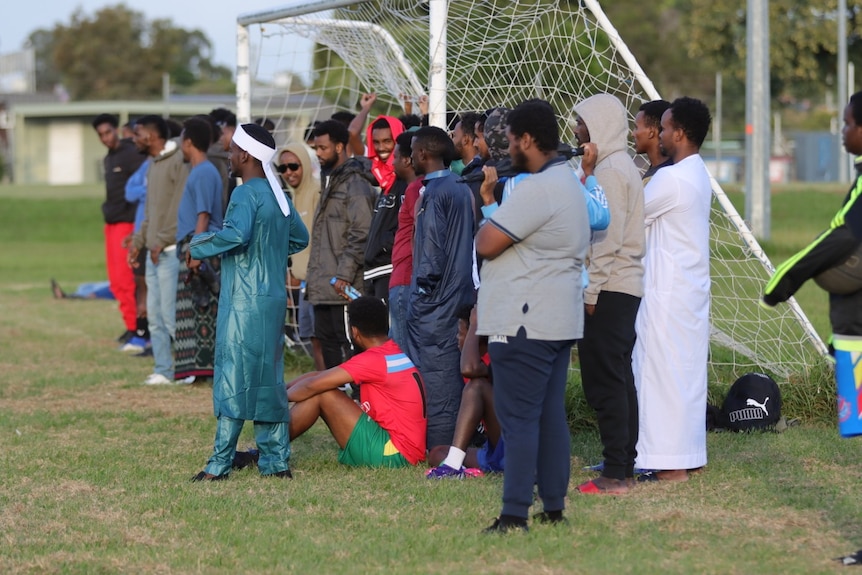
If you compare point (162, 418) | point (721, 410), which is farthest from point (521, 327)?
point (162, 418)

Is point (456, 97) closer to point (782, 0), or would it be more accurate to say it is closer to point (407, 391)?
point (407, 391)

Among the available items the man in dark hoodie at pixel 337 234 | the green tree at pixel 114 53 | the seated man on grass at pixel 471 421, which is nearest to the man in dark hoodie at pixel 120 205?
the man in dark hoodie at pixel 337 234

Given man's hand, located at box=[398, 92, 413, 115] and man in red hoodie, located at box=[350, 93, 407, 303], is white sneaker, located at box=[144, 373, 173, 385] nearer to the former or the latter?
man in red hoodie, located at box=[350, 93, 407, 303]

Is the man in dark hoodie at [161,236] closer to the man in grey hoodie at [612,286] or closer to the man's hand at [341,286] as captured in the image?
the man's hand at [341,286]

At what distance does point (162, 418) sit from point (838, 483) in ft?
15.7

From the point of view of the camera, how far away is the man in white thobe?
6582 mm

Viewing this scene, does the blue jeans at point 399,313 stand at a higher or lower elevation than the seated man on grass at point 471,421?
higher

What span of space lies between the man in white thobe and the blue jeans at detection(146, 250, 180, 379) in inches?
199

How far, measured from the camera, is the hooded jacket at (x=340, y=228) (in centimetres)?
854

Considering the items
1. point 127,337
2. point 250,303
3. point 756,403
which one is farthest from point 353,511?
point 127,337

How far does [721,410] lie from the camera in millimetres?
8172

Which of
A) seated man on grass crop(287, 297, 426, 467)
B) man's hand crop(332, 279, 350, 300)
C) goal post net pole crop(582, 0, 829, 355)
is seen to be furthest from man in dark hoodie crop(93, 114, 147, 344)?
seated man on grass crop(287, 297, 426, 467)

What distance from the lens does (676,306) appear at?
6590 mm

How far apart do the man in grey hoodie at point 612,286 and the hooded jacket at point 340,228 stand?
2.40m
